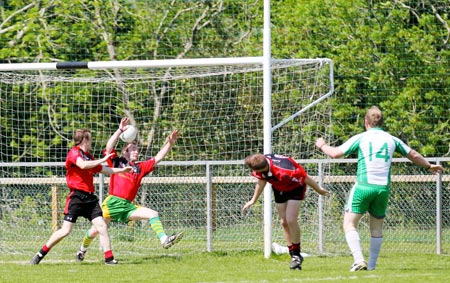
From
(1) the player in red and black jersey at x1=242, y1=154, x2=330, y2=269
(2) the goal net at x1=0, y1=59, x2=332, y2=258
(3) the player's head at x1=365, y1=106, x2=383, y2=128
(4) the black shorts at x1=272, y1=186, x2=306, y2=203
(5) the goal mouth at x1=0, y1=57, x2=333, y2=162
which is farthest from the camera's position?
(2) the goal net at x1=0, y1=59, x2=332, y2=258

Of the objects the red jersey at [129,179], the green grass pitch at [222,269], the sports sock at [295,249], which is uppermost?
the red jersey at [129,179]

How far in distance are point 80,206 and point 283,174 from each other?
118 inches

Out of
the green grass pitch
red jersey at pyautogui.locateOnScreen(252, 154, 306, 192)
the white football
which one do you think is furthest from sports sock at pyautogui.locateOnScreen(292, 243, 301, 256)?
the white football

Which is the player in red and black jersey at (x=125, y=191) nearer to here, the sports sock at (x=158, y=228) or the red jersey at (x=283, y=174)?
the sports sock at (x=158, y=228)

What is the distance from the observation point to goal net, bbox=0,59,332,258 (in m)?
15.3

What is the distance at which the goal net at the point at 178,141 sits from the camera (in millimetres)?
15289

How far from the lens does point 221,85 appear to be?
52.7ft

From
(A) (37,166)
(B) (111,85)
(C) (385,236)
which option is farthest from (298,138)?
(A) (37,166)

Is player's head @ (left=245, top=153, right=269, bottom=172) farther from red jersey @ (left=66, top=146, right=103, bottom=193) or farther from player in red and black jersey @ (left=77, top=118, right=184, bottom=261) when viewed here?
player in red and black jersey @ (left=77, top=118, right=184, bottom=261)

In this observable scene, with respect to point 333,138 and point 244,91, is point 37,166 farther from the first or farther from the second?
point 333,138

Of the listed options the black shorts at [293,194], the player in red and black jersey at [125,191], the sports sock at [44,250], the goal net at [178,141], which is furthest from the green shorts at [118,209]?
the black shorts at [293,194]

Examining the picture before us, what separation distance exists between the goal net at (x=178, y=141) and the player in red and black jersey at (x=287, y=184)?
132 inches

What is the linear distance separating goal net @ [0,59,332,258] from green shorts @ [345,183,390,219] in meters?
4.23

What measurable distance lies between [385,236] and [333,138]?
249 centimetres
